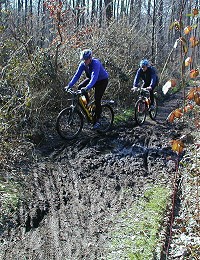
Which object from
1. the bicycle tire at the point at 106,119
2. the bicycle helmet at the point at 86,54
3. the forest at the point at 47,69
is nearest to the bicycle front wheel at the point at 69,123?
the forest at the point at 47,69

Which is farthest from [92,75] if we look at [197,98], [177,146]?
[197,98]

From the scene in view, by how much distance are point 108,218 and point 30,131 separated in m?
3.67

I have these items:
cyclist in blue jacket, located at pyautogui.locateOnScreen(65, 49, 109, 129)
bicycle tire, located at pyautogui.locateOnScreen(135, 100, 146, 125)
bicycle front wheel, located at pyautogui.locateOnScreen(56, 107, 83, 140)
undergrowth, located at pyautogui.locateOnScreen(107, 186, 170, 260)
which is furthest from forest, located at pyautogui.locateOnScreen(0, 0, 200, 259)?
undergrowth, located at pyautogui.locateOnScreen(107, 186, 170, 260)

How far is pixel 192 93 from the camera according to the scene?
7.70 feet

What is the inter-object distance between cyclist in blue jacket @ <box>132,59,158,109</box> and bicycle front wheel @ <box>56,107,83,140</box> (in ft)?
8.76

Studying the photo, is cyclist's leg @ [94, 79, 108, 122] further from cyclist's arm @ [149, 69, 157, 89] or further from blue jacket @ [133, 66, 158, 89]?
cyclist's arm @ [149, 69, 157, 89]

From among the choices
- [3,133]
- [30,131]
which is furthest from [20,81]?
[3,133]

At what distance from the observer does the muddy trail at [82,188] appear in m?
4.33

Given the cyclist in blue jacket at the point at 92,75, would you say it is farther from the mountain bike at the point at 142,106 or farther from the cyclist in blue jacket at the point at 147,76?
the mountain bike at the point at 142,106

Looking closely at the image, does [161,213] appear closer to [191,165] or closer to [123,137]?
[191,165]

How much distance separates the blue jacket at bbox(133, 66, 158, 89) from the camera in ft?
35.0

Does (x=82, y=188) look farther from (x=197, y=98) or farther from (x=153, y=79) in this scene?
(x=153, y=79)

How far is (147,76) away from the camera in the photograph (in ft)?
36.1

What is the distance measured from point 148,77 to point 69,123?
3711mm
